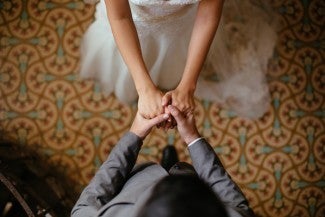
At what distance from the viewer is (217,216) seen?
552 millimetres

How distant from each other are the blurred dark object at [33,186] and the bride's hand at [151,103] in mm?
537

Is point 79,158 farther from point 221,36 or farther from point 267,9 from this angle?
point 267,9

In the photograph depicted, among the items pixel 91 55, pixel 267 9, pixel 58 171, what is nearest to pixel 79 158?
pixel 58 171

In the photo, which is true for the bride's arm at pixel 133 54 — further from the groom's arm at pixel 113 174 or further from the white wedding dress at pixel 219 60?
the white wedding dress at pixel 219 60

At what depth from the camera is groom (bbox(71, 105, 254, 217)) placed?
572mm

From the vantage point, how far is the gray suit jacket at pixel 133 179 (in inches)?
33.8

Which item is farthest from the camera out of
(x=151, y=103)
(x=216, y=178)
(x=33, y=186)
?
(x=33, y=186)

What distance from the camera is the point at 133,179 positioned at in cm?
94

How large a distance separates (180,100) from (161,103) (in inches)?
2.2

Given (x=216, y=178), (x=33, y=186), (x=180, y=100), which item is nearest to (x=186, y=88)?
(x=180, y=100)

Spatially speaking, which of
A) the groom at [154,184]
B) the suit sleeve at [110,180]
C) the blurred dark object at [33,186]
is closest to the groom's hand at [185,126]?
Result: the groom at [154,184]

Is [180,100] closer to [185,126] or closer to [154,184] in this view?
[185,126]

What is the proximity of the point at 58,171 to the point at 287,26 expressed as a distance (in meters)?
1.19

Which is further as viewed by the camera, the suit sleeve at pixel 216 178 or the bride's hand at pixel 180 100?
the bride's hand at pixel 180 100
